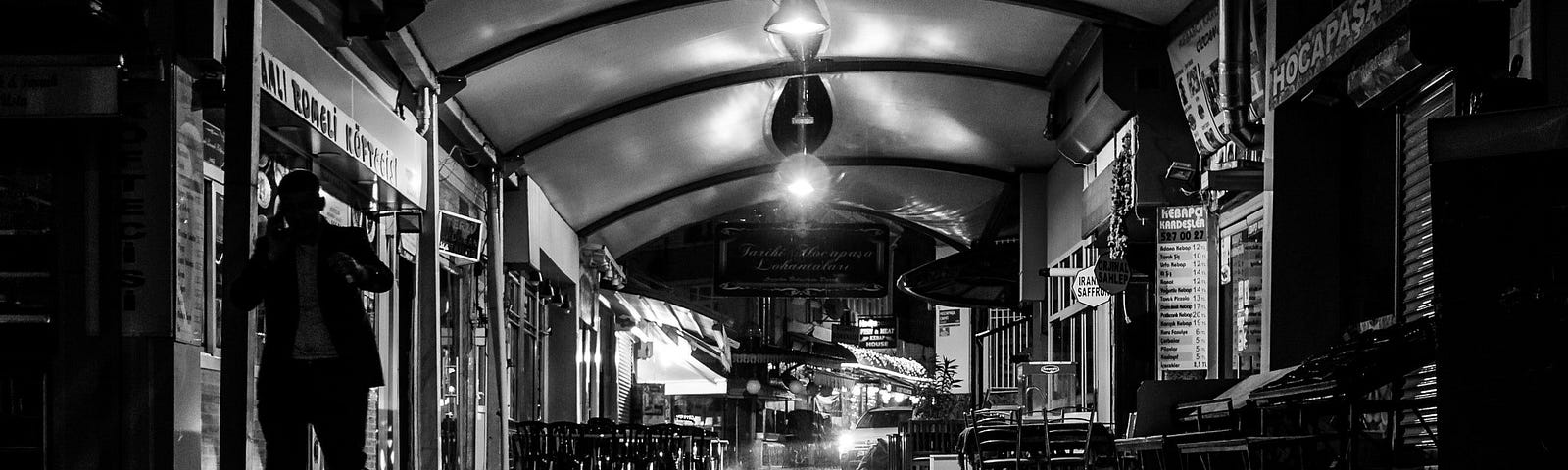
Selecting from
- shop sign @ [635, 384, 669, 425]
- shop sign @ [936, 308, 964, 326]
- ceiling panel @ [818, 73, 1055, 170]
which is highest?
ceiling panel @ [818, 73, 1055, 170]

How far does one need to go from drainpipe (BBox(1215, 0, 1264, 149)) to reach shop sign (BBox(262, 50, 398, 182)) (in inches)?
165

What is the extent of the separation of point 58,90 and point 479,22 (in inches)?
161

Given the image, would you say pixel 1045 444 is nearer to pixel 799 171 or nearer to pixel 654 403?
pixel 799 171

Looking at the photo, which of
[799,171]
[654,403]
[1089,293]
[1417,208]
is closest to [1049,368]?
[1089,293]

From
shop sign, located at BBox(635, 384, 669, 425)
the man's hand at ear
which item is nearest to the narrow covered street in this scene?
the man's hand at ear

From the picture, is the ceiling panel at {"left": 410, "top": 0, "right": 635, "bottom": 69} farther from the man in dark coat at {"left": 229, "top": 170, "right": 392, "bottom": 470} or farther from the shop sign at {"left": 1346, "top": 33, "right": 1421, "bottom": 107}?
the shop sign at {"left": 1346, "top": 33, "right": 1421, "bottom": 107}

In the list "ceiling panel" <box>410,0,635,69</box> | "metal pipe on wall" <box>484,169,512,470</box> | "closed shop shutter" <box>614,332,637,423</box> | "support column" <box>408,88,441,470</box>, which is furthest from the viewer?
"closed shop shutter" <box>614,332,637,423</box>

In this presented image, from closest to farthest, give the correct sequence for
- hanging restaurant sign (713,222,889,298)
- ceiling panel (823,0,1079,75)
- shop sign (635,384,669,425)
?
ceiling panel (823,0,1079,75)
hanging restaurant sign (713,222,889,298)
shop sign (635,384,669,425)

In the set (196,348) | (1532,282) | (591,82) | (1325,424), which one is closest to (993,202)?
(591,82)

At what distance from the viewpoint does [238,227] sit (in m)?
5.71

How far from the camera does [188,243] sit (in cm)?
585

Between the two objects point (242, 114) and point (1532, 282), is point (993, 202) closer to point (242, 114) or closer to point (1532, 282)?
point (242, 114)

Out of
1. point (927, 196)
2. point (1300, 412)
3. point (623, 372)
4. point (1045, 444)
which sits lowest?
point (623, 372)

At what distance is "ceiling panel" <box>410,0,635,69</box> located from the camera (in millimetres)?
9258
